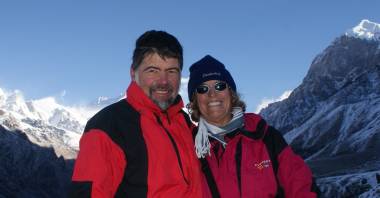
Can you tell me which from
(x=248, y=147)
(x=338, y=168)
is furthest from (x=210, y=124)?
→ (x=338, y=168)

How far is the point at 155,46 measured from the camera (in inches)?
335

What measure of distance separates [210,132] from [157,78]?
5.13 feet

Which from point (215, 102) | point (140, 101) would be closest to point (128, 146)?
point (140, 101)

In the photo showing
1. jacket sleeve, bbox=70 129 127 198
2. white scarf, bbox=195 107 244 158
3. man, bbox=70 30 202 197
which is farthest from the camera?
white scarf, bbox=195 107 244 158

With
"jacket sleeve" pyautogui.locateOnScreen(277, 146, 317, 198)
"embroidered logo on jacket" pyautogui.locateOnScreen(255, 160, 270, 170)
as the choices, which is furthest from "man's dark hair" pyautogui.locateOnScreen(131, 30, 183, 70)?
"jacket sleeve" pyautogui.locateOnScreen(277, 146, 317, 198)

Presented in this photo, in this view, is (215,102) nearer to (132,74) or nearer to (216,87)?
(216,87)

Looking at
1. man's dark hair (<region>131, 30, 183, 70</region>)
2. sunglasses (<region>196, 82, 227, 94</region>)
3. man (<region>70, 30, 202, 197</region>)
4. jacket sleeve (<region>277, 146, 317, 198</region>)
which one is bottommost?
jacket sleeve (<region>277, 146, 317, 198</region>)

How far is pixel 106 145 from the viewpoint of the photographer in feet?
24.5

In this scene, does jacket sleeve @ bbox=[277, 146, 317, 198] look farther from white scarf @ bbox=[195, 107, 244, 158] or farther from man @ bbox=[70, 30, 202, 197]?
man @ bbox=[70, 30, 202, 197]

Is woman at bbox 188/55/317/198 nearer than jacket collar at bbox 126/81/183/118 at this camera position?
No

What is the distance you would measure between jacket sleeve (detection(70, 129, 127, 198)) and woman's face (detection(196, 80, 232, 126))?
2.66m

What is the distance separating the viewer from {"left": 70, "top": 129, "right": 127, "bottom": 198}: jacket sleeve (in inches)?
280

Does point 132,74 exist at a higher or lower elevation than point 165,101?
higher

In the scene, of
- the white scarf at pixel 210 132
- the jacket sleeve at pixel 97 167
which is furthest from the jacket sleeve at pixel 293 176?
the jacket sleeve at pixel 97 167
